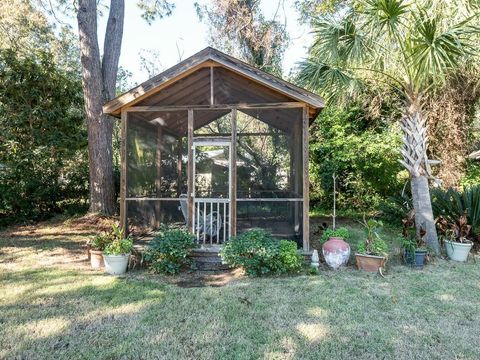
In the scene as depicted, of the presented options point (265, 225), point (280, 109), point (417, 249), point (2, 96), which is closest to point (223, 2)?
point (2, 96)

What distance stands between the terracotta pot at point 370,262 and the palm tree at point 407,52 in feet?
5.26

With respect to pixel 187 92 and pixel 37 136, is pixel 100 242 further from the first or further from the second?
pixel 37 136

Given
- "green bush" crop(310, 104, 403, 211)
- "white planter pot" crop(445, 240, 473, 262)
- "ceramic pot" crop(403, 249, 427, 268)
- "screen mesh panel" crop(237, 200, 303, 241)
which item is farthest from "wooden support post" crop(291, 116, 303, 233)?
"green bush" crop(310, 104, 403, 211)

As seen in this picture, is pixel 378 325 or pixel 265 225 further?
pixel 265 225

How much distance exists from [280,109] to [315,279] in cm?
280

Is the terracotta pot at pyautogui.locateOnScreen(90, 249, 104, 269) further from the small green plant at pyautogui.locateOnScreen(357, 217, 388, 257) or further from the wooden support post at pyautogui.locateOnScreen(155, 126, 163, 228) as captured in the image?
the small green plant at pyautogui.locateOnScreen(357, 217, 388, 257)

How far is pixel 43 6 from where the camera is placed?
12.0 metres

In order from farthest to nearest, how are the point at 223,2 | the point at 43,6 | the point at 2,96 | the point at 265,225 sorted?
1. the point at 223,2
2. the point at 43,6
3. the point at 2,96
4. the point at 265,225

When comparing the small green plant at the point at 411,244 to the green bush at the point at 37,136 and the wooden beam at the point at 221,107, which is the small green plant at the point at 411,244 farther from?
the green bush at the point at 37,136

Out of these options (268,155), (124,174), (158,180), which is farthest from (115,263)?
(268,155)

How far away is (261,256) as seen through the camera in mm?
4559

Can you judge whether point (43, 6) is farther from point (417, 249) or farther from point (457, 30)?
point (417, 249)

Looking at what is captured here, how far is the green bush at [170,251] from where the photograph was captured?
470 centimetres

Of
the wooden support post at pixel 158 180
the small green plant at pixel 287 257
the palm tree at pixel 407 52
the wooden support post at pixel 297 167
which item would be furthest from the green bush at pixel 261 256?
the palm tree at pixel 407 52
